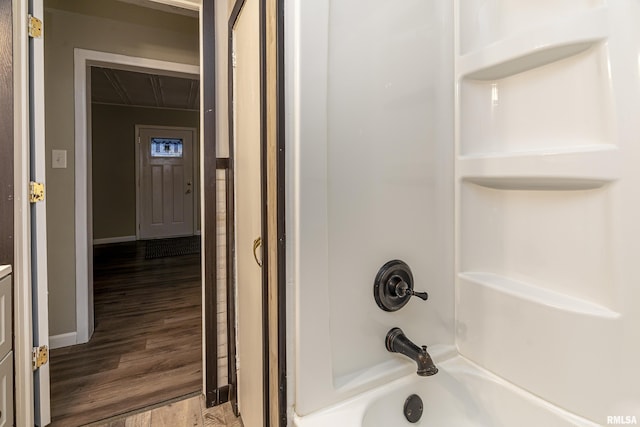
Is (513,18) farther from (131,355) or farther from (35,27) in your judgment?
(131,355)

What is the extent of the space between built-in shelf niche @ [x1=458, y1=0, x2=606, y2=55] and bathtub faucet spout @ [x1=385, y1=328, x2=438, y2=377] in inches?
37.6

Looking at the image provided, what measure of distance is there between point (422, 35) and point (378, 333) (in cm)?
101

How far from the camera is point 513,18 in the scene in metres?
0.94

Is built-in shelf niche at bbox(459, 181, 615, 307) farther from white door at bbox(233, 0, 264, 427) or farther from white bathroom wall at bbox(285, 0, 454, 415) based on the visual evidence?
white door at bbox(233, 0, 264, 427)

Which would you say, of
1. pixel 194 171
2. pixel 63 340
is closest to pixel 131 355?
pixel 63 340

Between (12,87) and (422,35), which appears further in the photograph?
(12,87)

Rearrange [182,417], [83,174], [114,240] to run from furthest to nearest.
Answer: [114,240] → [83,174] → [182,417]

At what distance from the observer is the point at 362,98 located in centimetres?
89

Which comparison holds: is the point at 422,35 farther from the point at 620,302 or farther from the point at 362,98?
the point at 620,302

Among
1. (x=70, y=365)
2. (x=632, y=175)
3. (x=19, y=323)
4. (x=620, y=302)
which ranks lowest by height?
(x=70, y=365)

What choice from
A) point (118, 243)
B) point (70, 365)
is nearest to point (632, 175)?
point (70, 365)

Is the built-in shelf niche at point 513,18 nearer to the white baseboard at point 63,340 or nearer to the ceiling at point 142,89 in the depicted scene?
the white baseboard at point 63,340

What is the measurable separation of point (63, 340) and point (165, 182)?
4.26 metres

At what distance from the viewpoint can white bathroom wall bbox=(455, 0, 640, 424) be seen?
730 mm
